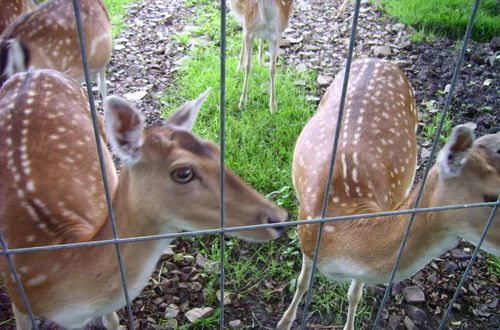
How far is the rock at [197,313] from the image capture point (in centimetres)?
253

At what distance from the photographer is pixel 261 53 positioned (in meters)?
5.16

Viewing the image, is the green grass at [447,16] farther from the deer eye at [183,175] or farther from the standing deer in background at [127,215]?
the deer eye at [183,175]

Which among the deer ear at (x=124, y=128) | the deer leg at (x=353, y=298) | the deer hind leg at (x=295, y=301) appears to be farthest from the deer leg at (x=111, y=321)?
the deer leg at (x=353, y=298)

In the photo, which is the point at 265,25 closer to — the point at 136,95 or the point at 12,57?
the point at 136,95

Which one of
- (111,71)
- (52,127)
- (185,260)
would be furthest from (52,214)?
(111,71)

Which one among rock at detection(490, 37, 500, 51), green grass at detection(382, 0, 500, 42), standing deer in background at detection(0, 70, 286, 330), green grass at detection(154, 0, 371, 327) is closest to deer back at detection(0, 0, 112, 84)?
green grass at detection(154, 0, 371, 327)

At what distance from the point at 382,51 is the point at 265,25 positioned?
5.39 feet

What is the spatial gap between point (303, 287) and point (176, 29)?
4389 millimetres

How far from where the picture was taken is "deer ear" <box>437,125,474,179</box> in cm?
170

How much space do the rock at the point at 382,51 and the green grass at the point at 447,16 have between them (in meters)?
0.66

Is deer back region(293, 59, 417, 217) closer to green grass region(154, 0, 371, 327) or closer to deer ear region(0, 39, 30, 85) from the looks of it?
green grass region(154, 0, 371, 327)

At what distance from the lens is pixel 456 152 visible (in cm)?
177

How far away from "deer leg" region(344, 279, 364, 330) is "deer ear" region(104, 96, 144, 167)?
1299 millimetres

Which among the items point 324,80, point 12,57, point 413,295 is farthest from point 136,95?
point 413,295
